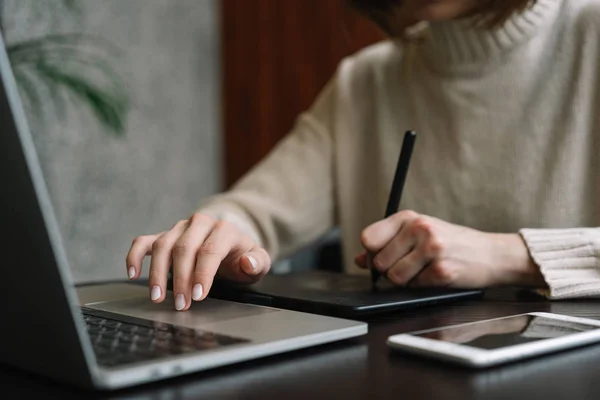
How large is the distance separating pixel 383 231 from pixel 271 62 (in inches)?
→ 68.5

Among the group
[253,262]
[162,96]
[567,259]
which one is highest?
[162,96]

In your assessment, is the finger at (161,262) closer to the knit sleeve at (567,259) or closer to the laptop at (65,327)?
the laptop at (65,327)

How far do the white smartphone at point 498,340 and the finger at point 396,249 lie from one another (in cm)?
23

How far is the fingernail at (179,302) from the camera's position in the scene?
2.14 ft

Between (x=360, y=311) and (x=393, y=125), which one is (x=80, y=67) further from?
(x=360, y=311)

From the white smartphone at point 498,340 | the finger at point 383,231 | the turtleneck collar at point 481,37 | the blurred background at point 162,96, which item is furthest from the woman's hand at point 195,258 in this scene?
the blurred background at point 162,96

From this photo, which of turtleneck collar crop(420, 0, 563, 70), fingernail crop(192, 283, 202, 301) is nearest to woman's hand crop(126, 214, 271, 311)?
fingernail crop(192, 283, 202, 301)

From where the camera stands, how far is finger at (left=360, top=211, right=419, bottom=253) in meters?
0.82

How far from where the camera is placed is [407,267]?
812 millimetres

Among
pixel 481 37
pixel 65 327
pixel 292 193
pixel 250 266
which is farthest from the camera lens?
pixel 292 193

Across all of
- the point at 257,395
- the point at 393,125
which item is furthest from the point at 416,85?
the point at 257,395

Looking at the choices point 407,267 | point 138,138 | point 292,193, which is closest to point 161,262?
point 407,267

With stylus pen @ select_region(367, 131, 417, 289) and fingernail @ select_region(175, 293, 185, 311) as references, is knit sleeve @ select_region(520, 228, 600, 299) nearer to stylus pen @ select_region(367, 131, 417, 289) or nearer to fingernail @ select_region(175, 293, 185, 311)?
stylus pen @ select_region(367, 131, 417, 289)

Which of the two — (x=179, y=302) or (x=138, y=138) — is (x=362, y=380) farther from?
(x=138, y=138)
